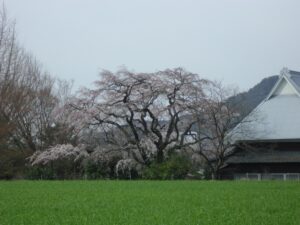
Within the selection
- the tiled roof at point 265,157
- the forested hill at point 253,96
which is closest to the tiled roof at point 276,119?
the tiled roof at point 265,157

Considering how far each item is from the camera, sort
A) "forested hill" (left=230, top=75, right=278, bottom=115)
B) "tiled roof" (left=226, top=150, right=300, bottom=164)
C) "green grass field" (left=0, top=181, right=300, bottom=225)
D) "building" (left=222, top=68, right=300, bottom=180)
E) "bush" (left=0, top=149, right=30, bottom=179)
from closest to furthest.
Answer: "green grass field" (left=0, top=181, right=300, bottom=225) → "tiled roof" (left=226, top=150, right=300, bottom=164) → "building" (left=222, top=68, right=300, bottom=180) → "bush" (left=0, top=149, right=30, bottom=179) → "forested hill" (left=230, top=75, right=278, bottom=115)

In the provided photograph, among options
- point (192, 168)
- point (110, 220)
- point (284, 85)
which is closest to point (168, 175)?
point (192, 168)

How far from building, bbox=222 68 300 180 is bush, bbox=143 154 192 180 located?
3.94m

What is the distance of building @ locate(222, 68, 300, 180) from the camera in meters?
32.7

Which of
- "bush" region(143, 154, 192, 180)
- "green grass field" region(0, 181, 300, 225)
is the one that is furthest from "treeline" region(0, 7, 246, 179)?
"green grass field" region(0, 181, 300, 225)

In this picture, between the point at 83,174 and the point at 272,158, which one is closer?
the point at 272,158

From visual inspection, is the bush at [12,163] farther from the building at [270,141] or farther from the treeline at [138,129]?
the building at [270,141]

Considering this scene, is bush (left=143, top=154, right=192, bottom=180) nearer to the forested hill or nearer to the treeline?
the treeline

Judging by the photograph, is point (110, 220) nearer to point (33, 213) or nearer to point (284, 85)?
point (33, 213)

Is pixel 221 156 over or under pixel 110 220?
over

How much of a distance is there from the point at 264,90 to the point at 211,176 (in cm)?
1945

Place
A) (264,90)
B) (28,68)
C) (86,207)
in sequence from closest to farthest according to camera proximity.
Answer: (86,207)
(28,68)
(264,90)

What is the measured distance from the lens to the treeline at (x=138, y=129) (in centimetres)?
3359

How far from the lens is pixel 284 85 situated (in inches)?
1478
